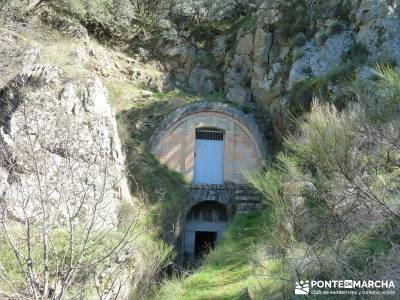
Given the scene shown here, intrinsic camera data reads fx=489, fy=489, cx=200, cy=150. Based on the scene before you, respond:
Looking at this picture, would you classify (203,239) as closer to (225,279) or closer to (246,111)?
(246,111)

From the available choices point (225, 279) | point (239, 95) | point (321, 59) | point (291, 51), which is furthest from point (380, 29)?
point (225, 279)

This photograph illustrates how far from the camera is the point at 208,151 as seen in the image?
16859 mm

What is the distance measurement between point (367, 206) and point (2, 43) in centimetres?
1111

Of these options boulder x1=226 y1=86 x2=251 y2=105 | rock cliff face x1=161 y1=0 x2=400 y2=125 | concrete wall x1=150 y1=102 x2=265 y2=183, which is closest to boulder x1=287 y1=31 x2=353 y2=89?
rock cliff face x1=161 y1=0 x2=400 y2=125

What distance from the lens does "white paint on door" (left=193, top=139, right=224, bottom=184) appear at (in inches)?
658

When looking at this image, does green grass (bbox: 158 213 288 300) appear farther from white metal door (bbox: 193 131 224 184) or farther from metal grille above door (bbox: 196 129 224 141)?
metal grille above door (bbox: 196 129 224 141)

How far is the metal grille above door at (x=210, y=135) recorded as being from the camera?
55.3 ft

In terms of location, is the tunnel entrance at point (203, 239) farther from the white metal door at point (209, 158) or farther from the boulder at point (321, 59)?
the boulder at point (321, 59)

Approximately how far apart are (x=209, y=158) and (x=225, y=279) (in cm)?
733

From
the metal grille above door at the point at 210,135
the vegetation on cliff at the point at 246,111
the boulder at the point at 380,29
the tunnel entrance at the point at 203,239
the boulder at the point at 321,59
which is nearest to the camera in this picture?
the vegetation on cliff at the point at 246,111

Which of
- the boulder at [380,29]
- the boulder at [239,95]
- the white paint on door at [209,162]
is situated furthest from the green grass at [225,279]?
the boulder at [239,95]

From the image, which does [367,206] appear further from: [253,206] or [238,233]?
[253,206]

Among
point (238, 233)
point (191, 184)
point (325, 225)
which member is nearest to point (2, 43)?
point (191, 184)

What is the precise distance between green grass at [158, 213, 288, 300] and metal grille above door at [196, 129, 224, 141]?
5088 millimetres
